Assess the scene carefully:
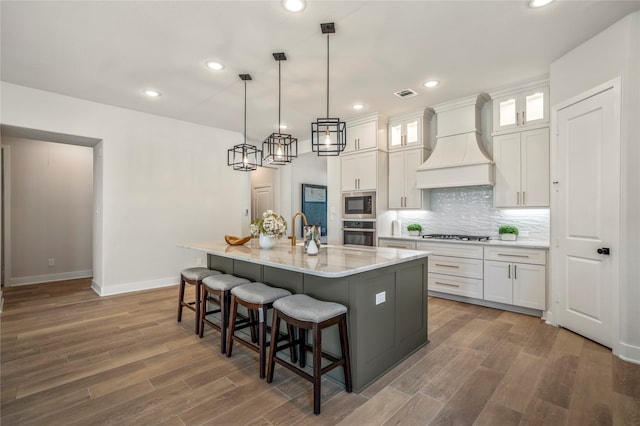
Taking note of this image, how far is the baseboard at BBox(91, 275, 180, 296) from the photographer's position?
181 inches

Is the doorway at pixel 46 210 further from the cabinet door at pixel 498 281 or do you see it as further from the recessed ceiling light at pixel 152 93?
the cabinet door at pixel 498 281

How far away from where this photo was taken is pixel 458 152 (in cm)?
433

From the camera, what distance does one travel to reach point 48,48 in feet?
9.92

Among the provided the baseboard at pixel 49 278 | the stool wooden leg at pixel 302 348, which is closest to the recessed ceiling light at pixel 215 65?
the stool wooden leg at pixel 302 348

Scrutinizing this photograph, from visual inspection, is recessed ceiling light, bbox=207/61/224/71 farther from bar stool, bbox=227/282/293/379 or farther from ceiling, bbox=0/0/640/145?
bar stool, bbox=227/282/293/379

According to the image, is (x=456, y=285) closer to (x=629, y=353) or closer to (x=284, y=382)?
(x=629, y=353)

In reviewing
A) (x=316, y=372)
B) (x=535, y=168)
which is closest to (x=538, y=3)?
(x=535, y=168)

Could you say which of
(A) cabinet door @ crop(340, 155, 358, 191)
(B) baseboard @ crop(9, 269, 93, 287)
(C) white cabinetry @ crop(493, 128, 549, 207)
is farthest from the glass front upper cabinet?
(B) baseboard @ crop(9, 269, 93, 287)

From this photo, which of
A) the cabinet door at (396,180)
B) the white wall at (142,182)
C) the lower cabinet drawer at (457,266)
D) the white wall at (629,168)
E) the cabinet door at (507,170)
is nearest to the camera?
the white wall at (629,168)

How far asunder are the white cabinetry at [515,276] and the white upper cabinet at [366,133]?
229 cm

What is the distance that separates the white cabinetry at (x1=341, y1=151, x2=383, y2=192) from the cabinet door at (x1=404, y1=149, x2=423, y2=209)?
1.58ft

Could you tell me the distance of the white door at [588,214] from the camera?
2.73m

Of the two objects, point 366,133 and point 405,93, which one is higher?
point 405,93

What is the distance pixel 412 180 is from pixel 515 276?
6.27 ft
